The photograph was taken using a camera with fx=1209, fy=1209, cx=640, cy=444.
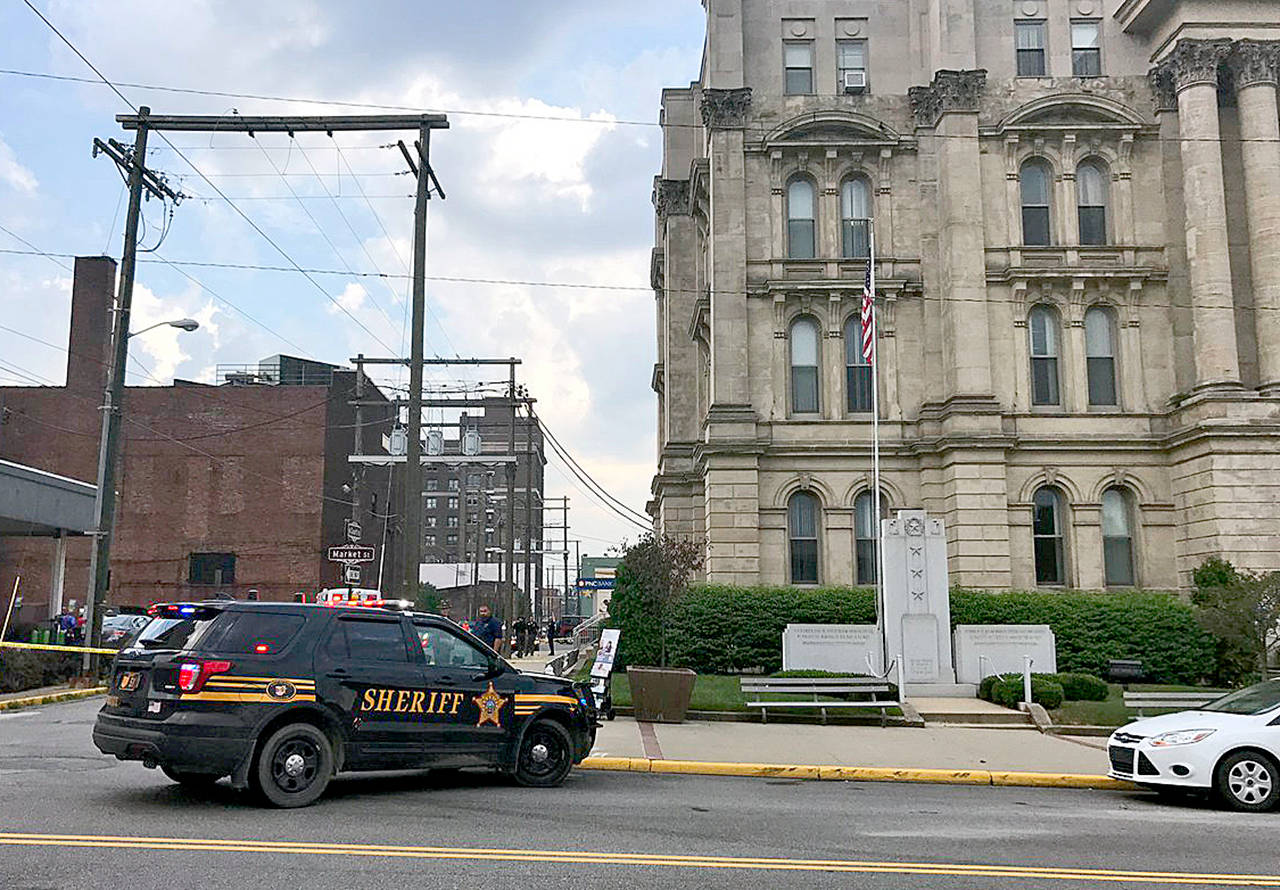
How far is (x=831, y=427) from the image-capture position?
3294 centimetres

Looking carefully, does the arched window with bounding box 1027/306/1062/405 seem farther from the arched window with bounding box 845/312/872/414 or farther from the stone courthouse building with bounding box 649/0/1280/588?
the arched window with bounding box 845/312/872/414

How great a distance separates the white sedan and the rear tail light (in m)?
9.57

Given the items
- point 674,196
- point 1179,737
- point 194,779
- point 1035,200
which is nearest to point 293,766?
point 194,779

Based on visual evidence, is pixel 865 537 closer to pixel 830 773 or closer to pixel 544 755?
pixel 830 773

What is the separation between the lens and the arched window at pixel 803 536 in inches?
1288

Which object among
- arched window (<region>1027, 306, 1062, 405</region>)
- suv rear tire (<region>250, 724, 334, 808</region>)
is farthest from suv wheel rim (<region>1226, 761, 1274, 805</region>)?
arched window (<region>1027, 306, 1062, 405</region>)

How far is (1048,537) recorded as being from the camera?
106 ft

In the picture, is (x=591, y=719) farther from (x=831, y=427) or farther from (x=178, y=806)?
(x=831, y=427)

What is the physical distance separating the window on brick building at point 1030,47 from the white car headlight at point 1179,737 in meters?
25.6

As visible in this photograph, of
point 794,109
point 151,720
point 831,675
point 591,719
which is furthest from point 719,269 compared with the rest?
point 151,720

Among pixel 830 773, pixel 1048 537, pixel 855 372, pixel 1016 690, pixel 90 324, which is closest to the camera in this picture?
pixel 830 773

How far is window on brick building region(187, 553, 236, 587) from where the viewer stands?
60438 millimetres

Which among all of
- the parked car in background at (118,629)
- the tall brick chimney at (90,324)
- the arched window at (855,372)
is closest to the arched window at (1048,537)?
the arched window at (855,372)

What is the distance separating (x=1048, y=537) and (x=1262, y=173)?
1097cm
